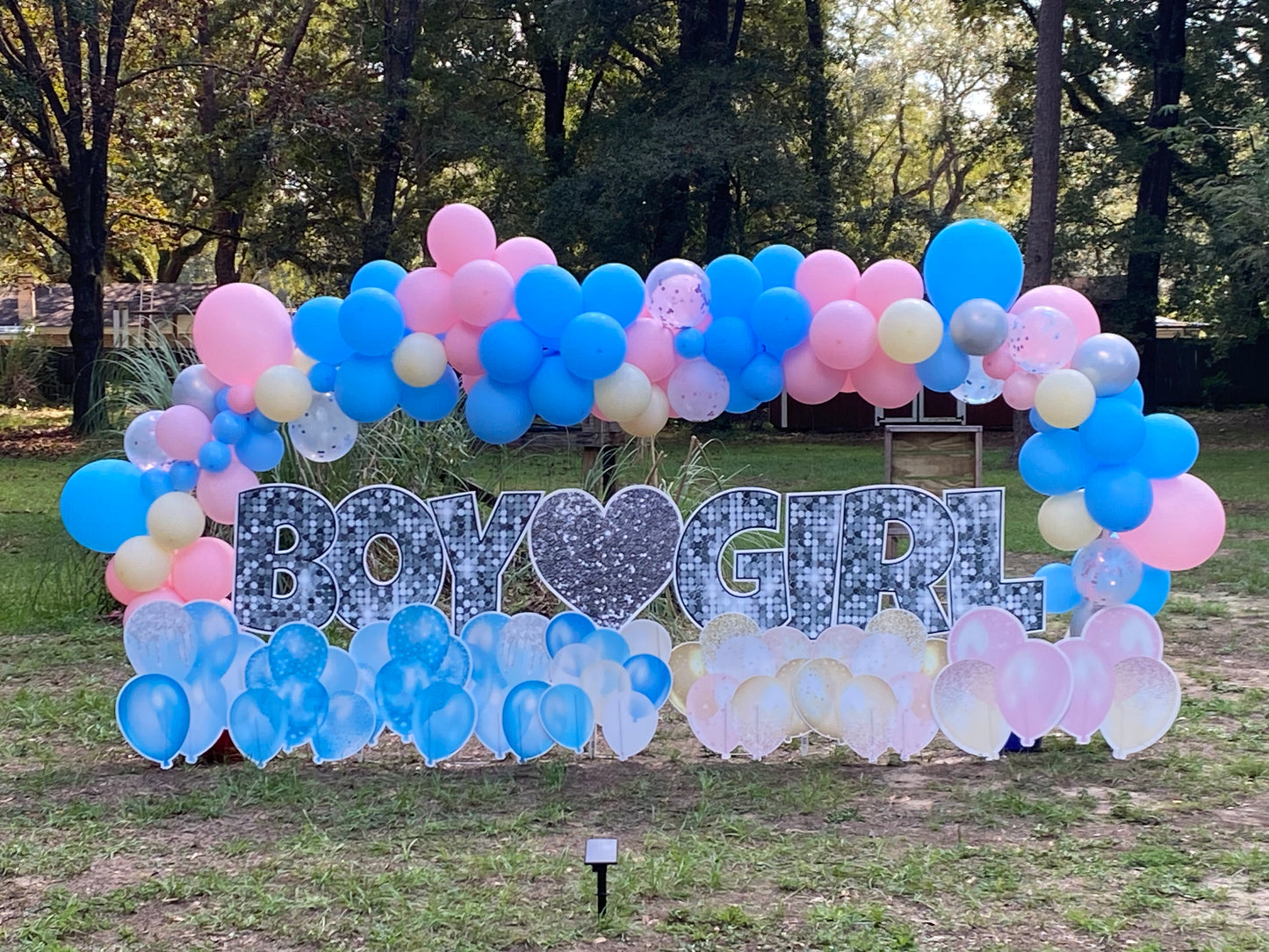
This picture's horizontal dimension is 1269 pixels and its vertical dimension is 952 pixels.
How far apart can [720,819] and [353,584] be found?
1623mm

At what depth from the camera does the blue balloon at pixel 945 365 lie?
4383 mm

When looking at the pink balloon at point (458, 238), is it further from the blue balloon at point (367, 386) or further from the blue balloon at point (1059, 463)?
the blue balloon at point (1059, 463)

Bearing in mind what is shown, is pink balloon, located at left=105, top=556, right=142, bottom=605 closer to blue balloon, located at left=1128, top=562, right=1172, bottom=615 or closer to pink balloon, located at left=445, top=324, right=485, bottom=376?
pink balloon, located at left=445, top=324, right=485, bottom=376

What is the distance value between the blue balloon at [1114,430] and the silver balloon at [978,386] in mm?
364

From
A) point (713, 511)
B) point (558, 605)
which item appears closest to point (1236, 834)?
point (713, 511)

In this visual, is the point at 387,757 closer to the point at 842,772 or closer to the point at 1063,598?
the point at 842,772

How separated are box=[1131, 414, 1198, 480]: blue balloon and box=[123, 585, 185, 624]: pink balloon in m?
3.58

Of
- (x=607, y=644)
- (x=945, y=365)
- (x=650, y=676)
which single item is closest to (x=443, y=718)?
(x=607, y=644)

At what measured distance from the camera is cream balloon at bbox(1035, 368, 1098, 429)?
14.0 feet

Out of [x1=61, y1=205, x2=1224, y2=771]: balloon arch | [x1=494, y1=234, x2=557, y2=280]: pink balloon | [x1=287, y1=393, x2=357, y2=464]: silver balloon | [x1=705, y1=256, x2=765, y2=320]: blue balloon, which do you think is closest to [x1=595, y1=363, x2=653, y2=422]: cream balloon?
[x1=61, y1=205, x2=1224, y2=771]: balloon arch

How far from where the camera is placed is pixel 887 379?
14.6 ft

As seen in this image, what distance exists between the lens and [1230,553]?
920 cm

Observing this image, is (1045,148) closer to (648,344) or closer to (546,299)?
(648,344)

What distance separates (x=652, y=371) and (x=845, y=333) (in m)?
0.72
